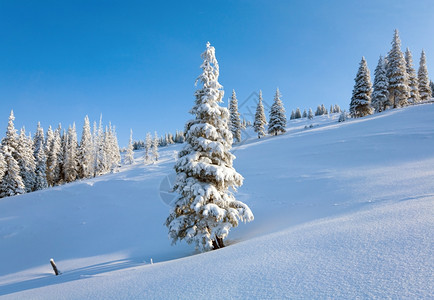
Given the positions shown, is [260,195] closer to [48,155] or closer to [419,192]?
[419,192]

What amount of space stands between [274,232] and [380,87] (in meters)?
47.8

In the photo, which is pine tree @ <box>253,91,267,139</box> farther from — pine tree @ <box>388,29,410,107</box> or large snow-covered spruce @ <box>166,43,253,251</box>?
large snow-covered spruce @ <box>166,43,253,251</box>

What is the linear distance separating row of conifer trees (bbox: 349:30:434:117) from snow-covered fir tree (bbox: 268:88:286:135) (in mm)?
14872

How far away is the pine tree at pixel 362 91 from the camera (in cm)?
4328

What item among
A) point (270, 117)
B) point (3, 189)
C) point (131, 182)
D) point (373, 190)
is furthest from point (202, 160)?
point (270, 117)

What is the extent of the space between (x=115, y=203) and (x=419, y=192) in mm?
20838

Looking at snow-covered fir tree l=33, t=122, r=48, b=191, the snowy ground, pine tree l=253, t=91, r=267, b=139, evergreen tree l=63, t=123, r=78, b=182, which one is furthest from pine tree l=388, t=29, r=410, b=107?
snow-covered fir tree l=33, t=122, r=48, b=191

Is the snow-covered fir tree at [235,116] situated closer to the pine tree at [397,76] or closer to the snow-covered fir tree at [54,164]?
the pine tree at [397,76]

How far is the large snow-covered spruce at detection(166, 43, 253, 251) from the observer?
9.84 meters

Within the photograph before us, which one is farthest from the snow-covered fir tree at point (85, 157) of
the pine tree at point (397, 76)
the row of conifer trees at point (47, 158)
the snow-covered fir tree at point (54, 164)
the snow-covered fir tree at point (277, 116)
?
the pine tree at point (397, 76)

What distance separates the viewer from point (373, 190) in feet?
38.8

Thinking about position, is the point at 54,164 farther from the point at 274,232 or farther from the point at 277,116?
the point at 274,232

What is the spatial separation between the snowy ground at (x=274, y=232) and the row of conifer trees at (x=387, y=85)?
13141 millimetres

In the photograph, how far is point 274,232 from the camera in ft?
27.8
